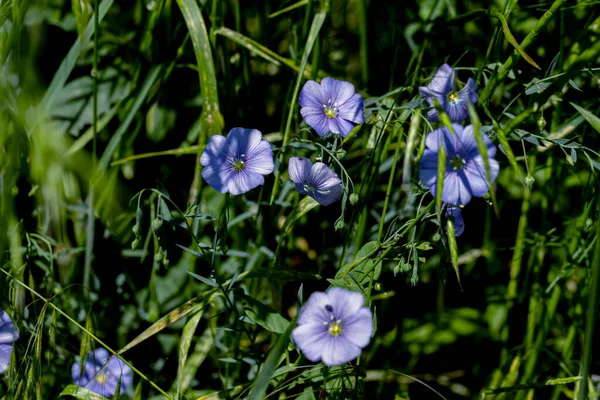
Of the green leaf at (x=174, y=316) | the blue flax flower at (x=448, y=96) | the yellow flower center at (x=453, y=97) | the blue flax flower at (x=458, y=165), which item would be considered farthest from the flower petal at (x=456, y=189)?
the green leaf at (x=174, y=316)

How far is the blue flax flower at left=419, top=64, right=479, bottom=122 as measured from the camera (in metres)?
1.50

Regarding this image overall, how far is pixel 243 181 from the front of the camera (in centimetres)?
154

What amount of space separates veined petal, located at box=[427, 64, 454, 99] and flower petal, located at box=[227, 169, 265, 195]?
19.9 inches

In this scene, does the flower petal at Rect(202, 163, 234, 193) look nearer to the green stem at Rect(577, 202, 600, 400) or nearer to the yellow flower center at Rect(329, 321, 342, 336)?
the yellow flower center at Rect(329, 321, 342, 336)

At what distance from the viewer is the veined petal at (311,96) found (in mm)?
1591

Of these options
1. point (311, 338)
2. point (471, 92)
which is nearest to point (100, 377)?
point (311, 338)

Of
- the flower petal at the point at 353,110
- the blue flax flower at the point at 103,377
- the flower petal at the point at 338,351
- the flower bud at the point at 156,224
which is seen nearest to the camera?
the flower petal at the point at 338,351

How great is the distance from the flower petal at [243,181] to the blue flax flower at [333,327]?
38cm

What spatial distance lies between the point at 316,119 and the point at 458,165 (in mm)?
428

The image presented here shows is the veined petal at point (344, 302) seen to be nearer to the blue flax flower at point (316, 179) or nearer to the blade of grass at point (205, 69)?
the blue flax flower at point (316, 179)

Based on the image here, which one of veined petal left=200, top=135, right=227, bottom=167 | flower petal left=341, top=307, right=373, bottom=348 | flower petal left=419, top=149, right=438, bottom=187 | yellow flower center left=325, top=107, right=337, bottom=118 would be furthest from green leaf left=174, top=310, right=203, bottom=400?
flower petal left=419, top=149, right=438, bottom=187

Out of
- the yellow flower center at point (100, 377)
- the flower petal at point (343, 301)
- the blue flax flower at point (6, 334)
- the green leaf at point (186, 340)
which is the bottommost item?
the yellow flower center at point (100, 377)

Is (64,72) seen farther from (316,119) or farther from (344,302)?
(344,302)

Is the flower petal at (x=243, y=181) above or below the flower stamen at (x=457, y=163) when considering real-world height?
below
